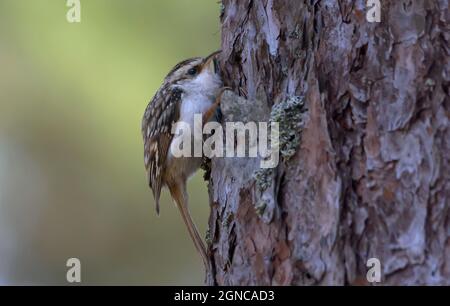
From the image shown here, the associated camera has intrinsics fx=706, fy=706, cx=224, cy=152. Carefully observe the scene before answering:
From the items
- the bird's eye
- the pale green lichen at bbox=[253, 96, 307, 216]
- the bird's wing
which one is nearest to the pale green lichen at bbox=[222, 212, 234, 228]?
the pale green lichen at bbox=[253, 96, 307, 216]

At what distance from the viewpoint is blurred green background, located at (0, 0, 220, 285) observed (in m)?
4.83

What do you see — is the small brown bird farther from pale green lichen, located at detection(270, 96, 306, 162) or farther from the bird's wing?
pale green lichen, located at detection(270, 96, 306, 162)

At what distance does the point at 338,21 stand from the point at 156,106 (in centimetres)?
142

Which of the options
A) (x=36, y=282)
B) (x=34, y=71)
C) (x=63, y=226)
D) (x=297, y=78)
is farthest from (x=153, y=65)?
(x=297, y=78)

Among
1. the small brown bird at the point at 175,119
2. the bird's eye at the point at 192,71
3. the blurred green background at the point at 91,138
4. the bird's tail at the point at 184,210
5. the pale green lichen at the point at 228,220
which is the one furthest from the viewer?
the blurred green background at the point at 91,138

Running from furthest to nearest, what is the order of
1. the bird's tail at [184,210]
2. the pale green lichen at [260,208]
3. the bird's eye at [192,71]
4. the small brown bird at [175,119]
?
the bird's eye at [192,71] → the small brown bird at [175,119] → the bird's tail at [184,210] → the pale green lichen at [260,208]

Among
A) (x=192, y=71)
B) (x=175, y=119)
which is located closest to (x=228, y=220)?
(x=175, y=119)

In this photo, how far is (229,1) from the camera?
3.20 metres

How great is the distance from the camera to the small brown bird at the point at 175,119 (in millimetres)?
3627

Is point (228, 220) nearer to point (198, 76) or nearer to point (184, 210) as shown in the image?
point (184, 210)

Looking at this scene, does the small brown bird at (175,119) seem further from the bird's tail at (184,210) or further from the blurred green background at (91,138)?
the blurred green background at (91,138)

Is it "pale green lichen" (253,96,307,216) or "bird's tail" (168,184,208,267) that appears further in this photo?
"bird's tail" (168,184,208,267)

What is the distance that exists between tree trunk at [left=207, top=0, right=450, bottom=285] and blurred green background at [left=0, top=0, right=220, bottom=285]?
2.17 m

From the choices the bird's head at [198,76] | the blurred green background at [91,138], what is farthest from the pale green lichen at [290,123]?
the blurred green background at [91,138]
